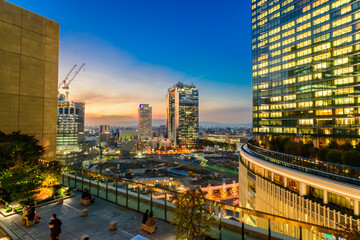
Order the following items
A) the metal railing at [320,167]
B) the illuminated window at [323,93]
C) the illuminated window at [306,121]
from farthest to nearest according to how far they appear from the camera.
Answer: the illuminated window at [306,121] < the illuminated window at [323,93] < the metal railing at [320,167]

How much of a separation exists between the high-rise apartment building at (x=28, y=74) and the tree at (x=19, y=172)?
7345 millimetres

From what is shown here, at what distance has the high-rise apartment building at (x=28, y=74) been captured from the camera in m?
19.1

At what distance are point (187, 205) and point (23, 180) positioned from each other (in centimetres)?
1221

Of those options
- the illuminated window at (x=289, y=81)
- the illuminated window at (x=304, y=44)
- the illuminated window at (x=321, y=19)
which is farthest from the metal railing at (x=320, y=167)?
the illuminated window at (x=321, y=19)

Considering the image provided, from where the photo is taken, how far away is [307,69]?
212 ft

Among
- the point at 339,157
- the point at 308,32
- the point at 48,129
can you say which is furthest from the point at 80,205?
the point at 308,32

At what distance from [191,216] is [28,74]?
23.1 m

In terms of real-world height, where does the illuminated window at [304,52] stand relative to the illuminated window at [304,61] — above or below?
above

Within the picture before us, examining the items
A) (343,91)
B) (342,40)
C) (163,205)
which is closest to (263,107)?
(343,91)

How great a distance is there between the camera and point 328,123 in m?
59.6

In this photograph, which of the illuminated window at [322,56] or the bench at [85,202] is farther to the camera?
the illuminated window at [322,56]

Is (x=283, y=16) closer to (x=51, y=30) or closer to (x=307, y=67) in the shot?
(x=307, y=67)

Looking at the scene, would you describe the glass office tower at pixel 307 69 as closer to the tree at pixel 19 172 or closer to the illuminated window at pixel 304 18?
the illuminated window at pixel 304 18

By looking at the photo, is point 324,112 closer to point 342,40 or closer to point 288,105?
point 288,105
